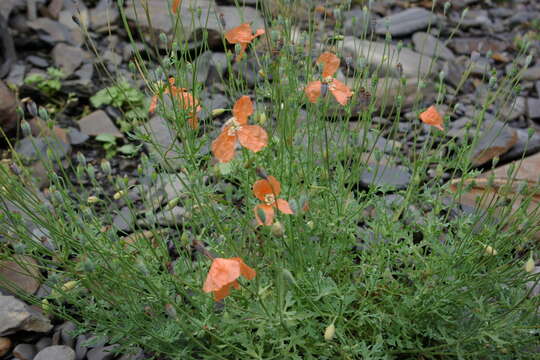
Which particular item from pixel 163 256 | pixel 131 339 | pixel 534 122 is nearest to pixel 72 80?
pixel 163 256

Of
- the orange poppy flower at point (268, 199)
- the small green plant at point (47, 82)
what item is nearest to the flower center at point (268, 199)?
the orange poppy flower at point (268, 199)

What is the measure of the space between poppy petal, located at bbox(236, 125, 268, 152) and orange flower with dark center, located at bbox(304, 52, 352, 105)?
0.29 metres

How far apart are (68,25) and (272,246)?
4.89m

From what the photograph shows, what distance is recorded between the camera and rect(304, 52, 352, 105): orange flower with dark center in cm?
242

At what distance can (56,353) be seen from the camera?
2781 millimetres

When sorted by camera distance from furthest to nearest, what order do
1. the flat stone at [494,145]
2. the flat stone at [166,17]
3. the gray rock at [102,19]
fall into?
the gray rock at [102,19] → the flat stone at [166,17] → the flat stone at [494,145]

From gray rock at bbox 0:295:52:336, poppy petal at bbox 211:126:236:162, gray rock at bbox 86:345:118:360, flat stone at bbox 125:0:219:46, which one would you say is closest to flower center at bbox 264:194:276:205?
poppy petal at bbox 211:126:236:162

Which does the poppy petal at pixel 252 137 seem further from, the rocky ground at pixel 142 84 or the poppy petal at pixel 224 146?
the rocky ground at pixel 142 84

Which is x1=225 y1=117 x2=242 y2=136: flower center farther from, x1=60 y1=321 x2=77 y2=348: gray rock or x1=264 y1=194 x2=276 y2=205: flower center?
x1=60 y1=321 x2=77 y2=348: gray rock

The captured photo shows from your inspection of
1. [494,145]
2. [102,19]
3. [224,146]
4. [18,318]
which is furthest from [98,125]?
[494,145]

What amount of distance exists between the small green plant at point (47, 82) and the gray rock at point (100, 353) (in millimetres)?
3032

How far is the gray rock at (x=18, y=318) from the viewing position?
2836 mm

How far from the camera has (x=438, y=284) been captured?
253 cm

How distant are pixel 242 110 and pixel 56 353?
1651 millimetres
